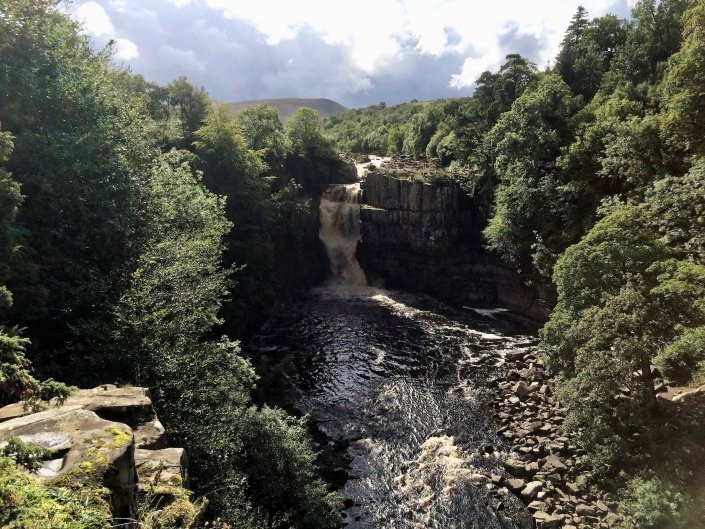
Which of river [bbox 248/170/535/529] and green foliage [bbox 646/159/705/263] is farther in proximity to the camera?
river [bbox 248/170/535/529]

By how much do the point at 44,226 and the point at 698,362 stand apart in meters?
24.4

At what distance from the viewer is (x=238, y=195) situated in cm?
3759

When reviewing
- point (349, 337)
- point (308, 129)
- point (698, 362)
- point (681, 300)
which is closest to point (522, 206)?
point (349, 337)

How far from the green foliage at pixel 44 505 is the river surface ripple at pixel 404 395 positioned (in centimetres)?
1470

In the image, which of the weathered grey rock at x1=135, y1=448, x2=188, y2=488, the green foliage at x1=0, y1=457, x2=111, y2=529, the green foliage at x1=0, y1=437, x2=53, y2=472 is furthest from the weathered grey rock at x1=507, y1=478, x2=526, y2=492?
the green foliage at x1=0, y1=437, x2=53, y2=472

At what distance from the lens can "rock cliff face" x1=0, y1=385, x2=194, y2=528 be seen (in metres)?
6.19

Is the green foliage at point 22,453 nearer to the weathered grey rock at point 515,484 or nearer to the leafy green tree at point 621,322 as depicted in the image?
the leafy green tree at point 621,322

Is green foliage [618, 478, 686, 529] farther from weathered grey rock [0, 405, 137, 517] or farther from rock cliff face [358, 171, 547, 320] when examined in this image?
rock cliff face [358, 171, 547, 320]

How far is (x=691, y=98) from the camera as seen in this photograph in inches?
899

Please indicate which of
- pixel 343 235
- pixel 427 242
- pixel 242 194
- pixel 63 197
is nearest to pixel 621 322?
pixel 63 197

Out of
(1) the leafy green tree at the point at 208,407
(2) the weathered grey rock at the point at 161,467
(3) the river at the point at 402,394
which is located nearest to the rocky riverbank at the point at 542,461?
(3) the river at the point at 402,394

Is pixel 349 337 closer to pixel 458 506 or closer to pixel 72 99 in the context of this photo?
pixel 458 506

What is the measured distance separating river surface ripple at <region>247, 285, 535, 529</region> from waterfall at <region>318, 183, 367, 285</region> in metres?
5.61

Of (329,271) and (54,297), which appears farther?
(329,271)
